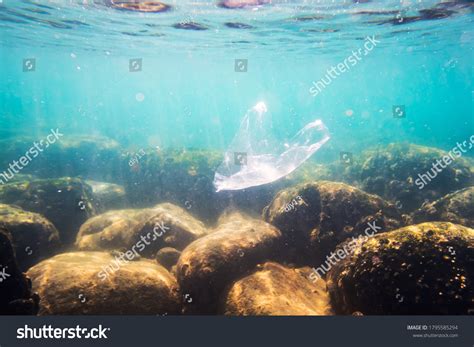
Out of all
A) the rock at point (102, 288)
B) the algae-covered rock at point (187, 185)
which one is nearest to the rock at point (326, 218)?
the rock at point (102, 288)

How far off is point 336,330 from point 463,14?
2220cm

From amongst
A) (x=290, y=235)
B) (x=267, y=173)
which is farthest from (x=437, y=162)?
(x=290, y=235)

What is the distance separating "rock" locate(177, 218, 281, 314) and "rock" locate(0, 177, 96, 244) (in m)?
6.43

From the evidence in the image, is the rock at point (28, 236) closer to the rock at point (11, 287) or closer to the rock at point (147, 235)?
the rock at point (147, 235)

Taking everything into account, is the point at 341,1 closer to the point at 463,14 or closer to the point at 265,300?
the point at 463,14

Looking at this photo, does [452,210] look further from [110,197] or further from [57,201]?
[110,197]

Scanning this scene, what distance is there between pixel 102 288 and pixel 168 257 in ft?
8.18

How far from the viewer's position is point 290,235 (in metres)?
9.09

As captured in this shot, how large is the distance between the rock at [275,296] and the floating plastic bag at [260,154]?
4.59 metres

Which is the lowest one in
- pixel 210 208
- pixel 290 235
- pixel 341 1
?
pixel 210 208

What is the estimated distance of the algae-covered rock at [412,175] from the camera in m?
13.1

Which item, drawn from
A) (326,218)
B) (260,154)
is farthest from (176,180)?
(326,218)

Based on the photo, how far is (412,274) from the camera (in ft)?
16.1

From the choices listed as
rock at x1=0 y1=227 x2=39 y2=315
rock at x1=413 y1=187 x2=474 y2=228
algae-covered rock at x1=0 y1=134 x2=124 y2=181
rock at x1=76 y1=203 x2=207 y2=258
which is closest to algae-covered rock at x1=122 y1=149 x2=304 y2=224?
rock at x1=76 y1=203 x2=207 y2=258
